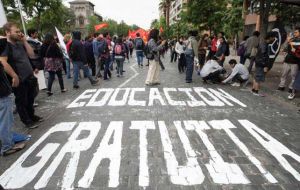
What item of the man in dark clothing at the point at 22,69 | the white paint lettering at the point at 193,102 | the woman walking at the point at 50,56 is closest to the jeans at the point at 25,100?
the man in dark clothing at the point at 22,69

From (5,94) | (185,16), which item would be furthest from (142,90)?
(185,16)

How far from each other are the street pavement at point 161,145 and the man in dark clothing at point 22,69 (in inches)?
13.7

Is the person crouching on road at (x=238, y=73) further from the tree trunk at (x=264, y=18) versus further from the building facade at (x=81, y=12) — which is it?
the building facade at (x=81, y=12)

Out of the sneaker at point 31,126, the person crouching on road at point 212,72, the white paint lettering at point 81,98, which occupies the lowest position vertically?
the white paint lettering at point 81,98

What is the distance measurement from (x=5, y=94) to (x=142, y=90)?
5661mm

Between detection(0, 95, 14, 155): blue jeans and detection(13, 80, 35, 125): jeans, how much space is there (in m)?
1.19

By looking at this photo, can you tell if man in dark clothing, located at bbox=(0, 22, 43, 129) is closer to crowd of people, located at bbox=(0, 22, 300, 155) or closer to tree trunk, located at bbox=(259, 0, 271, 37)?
crowd of people, located at bbox=(0, 22, 300, 155)

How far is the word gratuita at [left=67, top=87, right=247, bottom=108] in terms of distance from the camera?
26.1ft

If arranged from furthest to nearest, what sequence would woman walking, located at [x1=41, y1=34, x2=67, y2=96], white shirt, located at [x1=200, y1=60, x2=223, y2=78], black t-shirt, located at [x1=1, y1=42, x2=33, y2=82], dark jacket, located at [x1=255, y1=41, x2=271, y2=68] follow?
white shirt, located at [x1=200, y1=60, x2=223, y2=78], woman walking, located at [x1=41, y1=34, x2=67, y2=96], dark jacket, located at [x1=255, y1=41, x2=271, y2=68], black t-shirt, located at [x1=1, y1=42, x2=33, y2=82]

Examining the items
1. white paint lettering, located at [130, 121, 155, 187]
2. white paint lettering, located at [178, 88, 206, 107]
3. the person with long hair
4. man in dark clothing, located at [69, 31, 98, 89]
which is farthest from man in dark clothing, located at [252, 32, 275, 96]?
man in dark clothing, located at [69, 31, 98, 89]

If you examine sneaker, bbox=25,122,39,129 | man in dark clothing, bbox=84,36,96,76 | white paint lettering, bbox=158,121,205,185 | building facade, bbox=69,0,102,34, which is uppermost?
building facade, bbox=69,0,102,34

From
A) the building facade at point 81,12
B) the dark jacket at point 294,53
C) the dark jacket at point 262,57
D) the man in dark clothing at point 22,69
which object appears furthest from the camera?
the building facade at point 81,12

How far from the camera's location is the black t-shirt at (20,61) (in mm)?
5547

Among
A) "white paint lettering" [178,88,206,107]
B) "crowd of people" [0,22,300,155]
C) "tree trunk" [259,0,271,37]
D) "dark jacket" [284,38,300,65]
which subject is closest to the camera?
"crowd of people" [0,22,300,155]
